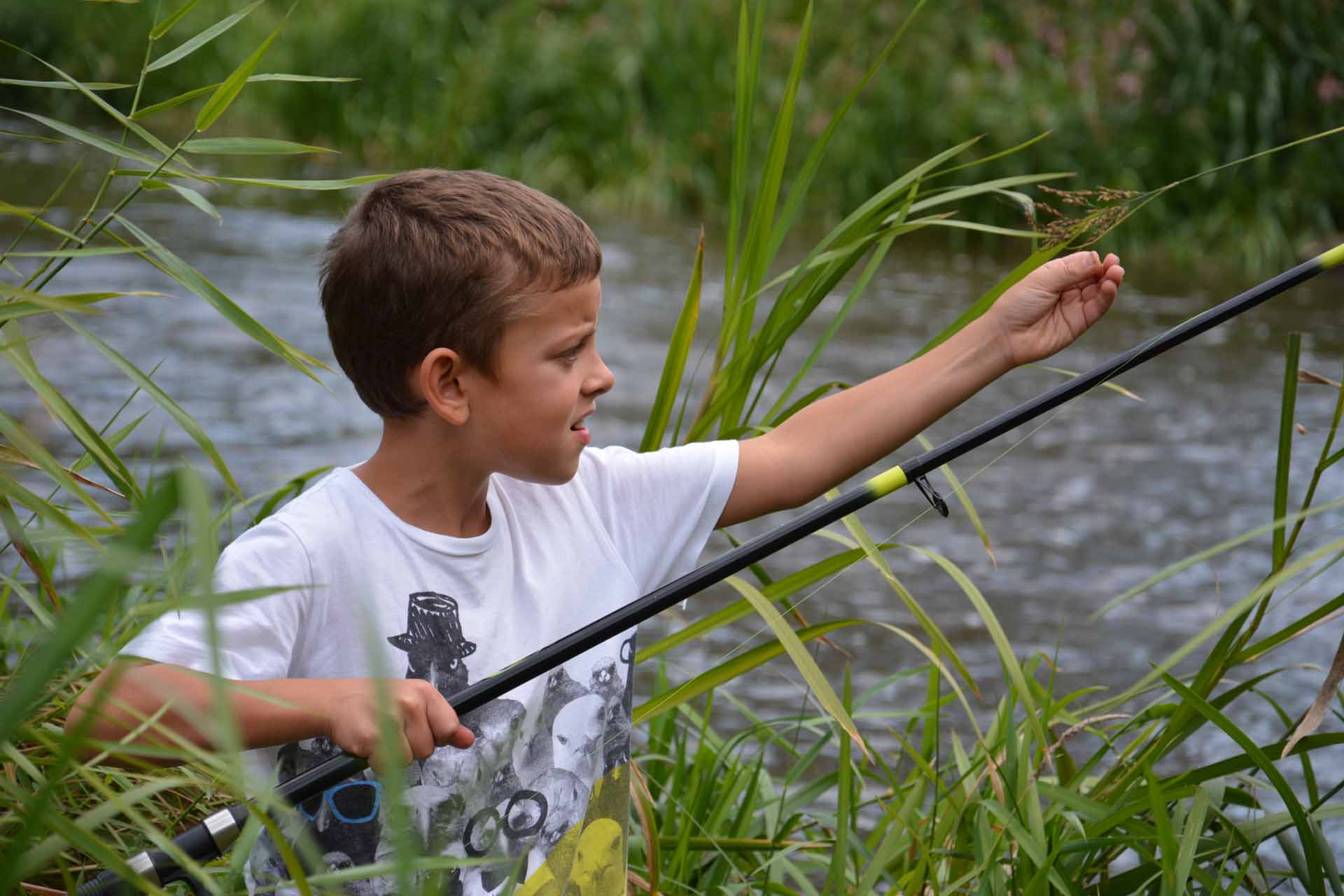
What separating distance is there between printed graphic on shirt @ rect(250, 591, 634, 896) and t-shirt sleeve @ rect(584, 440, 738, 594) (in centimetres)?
12

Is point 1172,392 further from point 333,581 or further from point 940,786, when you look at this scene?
point 333,581

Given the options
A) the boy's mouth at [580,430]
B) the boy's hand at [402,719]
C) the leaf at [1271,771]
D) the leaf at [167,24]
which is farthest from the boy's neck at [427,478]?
the leaf at [1271,771]

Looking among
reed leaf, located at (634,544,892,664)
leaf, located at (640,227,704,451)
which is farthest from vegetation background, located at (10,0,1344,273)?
reed leaf, located at (634,544,892,664)

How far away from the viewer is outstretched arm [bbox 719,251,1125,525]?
1785mm

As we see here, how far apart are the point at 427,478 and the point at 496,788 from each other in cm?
32

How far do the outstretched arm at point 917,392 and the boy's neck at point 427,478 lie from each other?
Answer: 1.03 feet

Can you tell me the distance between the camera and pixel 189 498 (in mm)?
930

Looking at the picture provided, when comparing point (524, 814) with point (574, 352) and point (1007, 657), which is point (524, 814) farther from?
point (1007, 657)

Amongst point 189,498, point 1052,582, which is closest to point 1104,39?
point 1052,582

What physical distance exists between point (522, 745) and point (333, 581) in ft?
0.87

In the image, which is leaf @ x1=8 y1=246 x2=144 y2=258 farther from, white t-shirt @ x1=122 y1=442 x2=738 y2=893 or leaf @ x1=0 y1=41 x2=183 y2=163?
white t-shirt @ x1=122 y1=442 x2=738 y2=893

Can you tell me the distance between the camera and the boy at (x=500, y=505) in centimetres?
160

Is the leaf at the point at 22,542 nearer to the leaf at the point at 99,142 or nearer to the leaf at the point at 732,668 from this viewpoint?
the leaf at the point at 99,142

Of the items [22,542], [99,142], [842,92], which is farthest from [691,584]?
[842,92]
